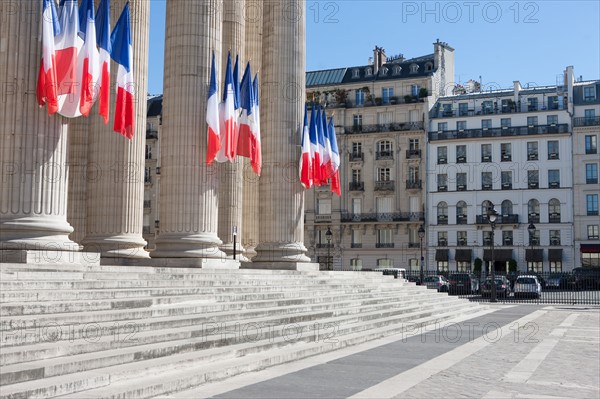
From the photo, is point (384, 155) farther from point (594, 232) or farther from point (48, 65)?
point (48, 65)

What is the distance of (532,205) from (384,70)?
18557 millimetres

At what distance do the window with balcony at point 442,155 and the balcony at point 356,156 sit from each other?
7130 millimetres

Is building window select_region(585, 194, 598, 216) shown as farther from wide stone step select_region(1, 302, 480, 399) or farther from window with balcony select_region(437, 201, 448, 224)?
wide stone step select_region(1, 302, 480, 399)

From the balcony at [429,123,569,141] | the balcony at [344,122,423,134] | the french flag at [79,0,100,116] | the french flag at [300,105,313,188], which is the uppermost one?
the balcony at [344,122,423,134]

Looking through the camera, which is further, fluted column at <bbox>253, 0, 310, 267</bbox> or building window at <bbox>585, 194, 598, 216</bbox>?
building window at <bbox>585, 194, 598, 216</bbox>

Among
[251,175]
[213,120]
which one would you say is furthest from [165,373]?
[251,175]

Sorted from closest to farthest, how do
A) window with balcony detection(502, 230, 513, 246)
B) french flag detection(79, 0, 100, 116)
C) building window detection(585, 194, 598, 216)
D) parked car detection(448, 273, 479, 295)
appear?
french flag detection(79, 0, 100, 116) < parked car detection(448, 273, 479, 295) < building window detection(585, 194, 598, 216) < window with balcony detection(502, 230, 513, 246)

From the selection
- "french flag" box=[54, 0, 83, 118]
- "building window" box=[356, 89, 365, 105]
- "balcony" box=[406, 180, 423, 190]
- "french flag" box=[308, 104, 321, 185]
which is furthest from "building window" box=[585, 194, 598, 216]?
"french flag" box=[54, 0, 83, 118]

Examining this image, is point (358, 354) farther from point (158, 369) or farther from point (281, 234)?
point (281, 234)

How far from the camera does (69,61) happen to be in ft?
50.4

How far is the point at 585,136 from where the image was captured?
68562 millimetres

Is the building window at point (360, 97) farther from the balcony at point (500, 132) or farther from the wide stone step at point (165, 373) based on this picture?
the wide stone step at point (165, 373)

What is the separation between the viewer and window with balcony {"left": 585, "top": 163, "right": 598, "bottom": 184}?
68125 millimetres

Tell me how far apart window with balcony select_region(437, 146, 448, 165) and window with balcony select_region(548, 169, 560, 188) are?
30.4ft
